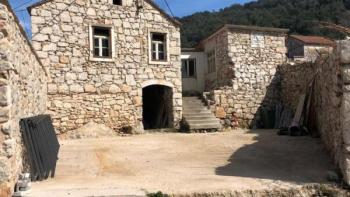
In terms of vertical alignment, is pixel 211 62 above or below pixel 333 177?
above

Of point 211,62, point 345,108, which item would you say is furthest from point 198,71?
point 345,108

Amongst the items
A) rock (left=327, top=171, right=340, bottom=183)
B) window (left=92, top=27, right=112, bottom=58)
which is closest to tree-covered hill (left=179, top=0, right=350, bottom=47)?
window (left=92, top=27, right=112, bottom=58)

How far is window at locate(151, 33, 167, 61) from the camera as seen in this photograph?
50.1 feet

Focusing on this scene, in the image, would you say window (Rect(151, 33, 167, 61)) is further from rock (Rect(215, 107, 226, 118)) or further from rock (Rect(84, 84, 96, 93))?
rock (Rect(215, 107, 226, 118))

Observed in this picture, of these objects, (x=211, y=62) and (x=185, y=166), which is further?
(x=211, y=62)

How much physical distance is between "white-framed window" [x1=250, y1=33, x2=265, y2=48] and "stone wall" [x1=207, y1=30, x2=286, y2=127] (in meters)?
0.07

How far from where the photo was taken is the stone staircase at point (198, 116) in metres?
14.9

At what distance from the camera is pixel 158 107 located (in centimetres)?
1706

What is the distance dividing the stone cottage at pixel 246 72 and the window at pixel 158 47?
2.64 m

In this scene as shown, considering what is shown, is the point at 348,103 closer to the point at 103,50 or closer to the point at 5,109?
the point at 5,109

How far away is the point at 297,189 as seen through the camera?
605cm

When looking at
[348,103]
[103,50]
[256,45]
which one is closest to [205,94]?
[256,45]

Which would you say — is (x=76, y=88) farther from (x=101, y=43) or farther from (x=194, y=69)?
(x=194, y=69)

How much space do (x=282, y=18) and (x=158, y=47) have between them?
28137 millimetres
